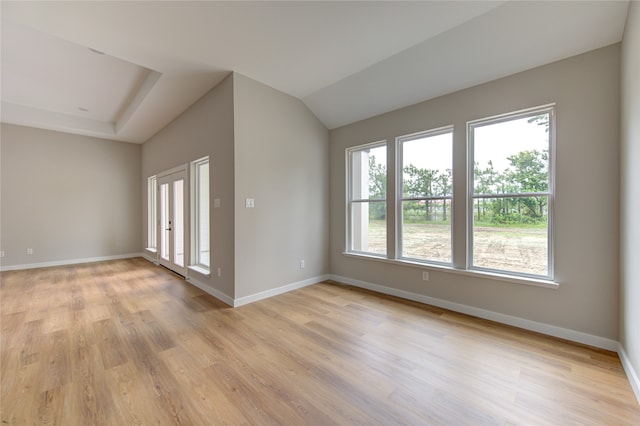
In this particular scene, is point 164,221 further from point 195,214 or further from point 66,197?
point 66,197

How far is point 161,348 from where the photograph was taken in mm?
2371

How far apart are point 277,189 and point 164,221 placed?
11.1ft

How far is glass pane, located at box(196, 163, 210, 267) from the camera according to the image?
4430 millimetres

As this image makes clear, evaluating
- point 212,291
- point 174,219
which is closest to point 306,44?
point 212,291

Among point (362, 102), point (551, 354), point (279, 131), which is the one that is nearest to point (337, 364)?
point (551, 354)

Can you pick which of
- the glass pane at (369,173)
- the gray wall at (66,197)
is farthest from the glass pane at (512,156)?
the gray wall at (66,197)

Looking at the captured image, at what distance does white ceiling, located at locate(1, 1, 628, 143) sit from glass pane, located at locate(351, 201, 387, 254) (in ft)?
4.91

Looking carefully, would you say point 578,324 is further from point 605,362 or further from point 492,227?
point 492,227

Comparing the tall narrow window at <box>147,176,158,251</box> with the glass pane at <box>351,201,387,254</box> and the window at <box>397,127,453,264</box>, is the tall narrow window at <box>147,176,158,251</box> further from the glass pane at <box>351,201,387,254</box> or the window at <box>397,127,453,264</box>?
the window at <box>397,127,453,264</box>

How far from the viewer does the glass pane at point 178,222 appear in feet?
16.5

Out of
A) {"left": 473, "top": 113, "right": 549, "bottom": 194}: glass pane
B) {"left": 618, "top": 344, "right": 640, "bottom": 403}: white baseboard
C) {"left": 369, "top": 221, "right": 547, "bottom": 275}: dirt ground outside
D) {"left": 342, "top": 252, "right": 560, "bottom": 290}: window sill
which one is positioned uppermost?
{"left": 473, "top": 113, "right": 549, "bottom": 194}: glass pane

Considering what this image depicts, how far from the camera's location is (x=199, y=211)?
4492 millimetres

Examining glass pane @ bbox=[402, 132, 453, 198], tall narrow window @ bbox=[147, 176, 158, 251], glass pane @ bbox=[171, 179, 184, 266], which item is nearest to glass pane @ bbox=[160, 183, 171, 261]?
glass pane @ bbox=[171, 179, 184, 266]

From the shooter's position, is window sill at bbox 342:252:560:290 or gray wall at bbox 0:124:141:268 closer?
window sill at bbox 342:252:560:290
